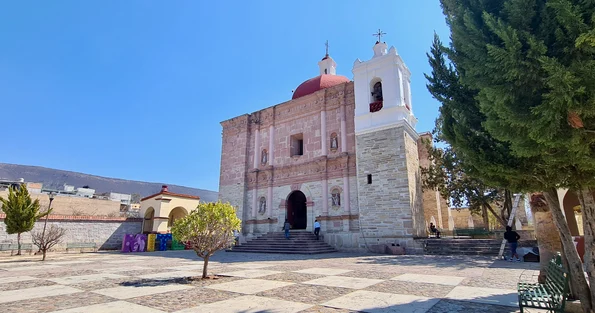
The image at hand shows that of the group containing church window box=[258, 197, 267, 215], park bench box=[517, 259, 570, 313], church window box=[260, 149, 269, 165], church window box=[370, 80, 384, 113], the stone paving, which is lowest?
the stone paving

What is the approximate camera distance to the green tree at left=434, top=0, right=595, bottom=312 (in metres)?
2.83

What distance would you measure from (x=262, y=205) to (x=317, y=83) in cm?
867

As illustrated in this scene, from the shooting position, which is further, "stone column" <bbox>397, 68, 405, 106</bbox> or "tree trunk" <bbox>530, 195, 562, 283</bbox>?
"stone column" <bbox>397, 68, 405, 106</bbox>

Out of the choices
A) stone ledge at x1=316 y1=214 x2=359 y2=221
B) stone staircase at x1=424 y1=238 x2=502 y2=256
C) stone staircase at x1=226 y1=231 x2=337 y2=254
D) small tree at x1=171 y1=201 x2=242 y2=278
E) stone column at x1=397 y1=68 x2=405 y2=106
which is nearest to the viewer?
small tree at x1=171 y1=201 x2=242 y2=278

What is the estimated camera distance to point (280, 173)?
18.5 meters

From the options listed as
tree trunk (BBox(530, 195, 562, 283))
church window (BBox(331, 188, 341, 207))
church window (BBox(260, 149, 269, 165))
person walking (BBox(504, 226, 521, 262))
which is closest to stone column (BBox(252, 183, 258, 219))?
church window (BBox(260, 149, 269, 165))

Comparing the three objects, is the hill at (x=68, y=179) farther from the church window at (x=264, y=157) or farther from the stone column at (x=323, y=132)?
the stone column at (x=323, y=132)

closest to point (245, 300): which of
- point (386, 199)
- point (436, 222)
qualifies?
point (386, 199)

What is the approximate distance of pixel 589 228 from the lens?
349cm

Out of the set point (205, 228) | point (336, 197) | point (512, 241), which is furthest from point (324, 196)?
point (205, 228)

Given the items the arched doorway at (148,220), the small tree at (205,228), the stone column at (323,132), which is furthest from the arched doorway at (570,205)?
the arched doorway at (148,220)

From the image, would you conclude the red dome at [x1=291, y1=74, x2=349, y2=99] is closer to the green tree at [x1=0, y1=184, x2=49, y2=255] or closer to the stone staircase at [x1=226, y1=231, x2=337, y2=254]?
the stone staircase at [x1=226, y1=231, x2=337, y2=254]

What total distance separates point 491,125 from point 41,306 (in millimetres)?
6369

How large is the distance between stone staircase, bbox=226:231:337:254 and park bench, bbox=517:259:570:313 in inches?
412
